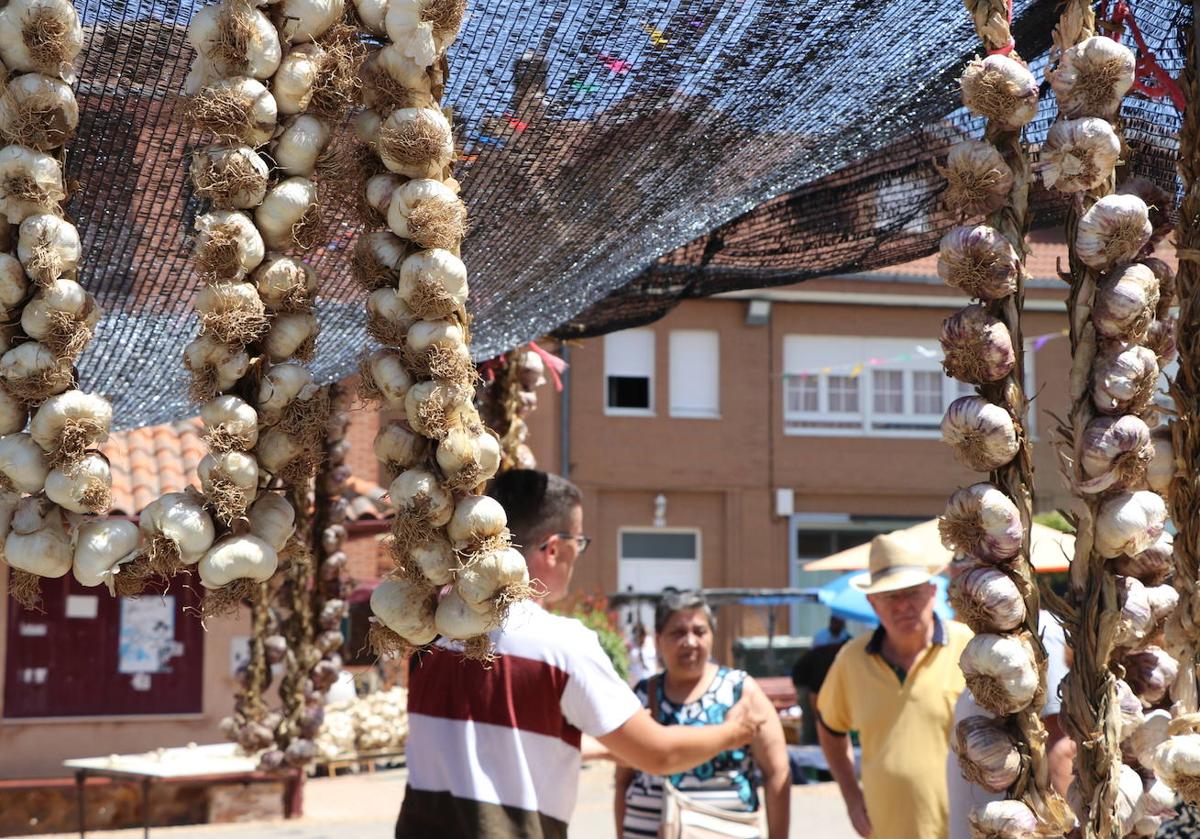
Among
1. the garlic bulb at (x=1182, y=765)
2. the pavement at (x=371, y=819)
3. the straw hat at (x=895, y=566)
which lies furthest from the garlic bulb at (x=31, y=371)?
the pavement at (x=371, y=819)

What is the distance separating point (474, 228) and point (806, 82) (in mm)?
797

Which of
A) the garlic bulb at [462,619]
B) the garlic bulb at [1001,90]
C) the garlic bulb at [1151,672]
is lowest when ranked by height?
the garlic bulb at [1151,672]

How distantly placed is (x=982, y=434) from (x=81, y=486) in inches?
52.0

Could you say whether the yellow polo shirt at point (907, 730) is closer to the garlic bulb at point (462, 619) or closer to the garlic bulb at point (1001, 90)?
the garlic bulb at point (1001, 90)

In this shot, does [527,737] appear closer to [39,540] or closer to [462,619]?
[462,619]

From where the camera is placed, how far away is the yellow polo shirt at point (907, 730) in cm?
383

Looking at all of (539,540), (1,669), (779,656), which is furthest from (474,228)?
(779,656)

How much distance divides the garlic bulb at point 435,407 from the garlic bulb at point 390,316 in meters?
0.08

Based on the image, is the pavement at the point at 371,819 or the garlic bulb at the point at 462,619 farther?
the pavement at the point at 371,819

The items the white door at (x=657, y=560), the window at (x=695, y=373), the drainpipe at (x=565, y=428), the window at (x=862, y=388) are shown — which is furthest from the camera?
the window at (x=862, y=388)

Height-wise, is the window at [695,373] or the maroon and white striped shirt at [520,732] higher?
the window at [695,373]

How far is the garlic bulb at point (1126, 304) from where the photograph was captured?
85.2 inches

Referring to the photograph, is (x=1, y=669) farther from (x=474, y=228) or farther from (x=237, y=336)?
(x=237, y=336)

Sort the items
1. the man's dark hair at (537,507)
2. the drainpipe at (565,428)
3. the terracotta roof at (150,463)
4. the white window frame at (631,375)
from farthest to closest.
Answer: the white window frame at (631,375), the drainpipe at (565,428), the terracotta roof at (150,463), the man's dark hair at (537,507)
